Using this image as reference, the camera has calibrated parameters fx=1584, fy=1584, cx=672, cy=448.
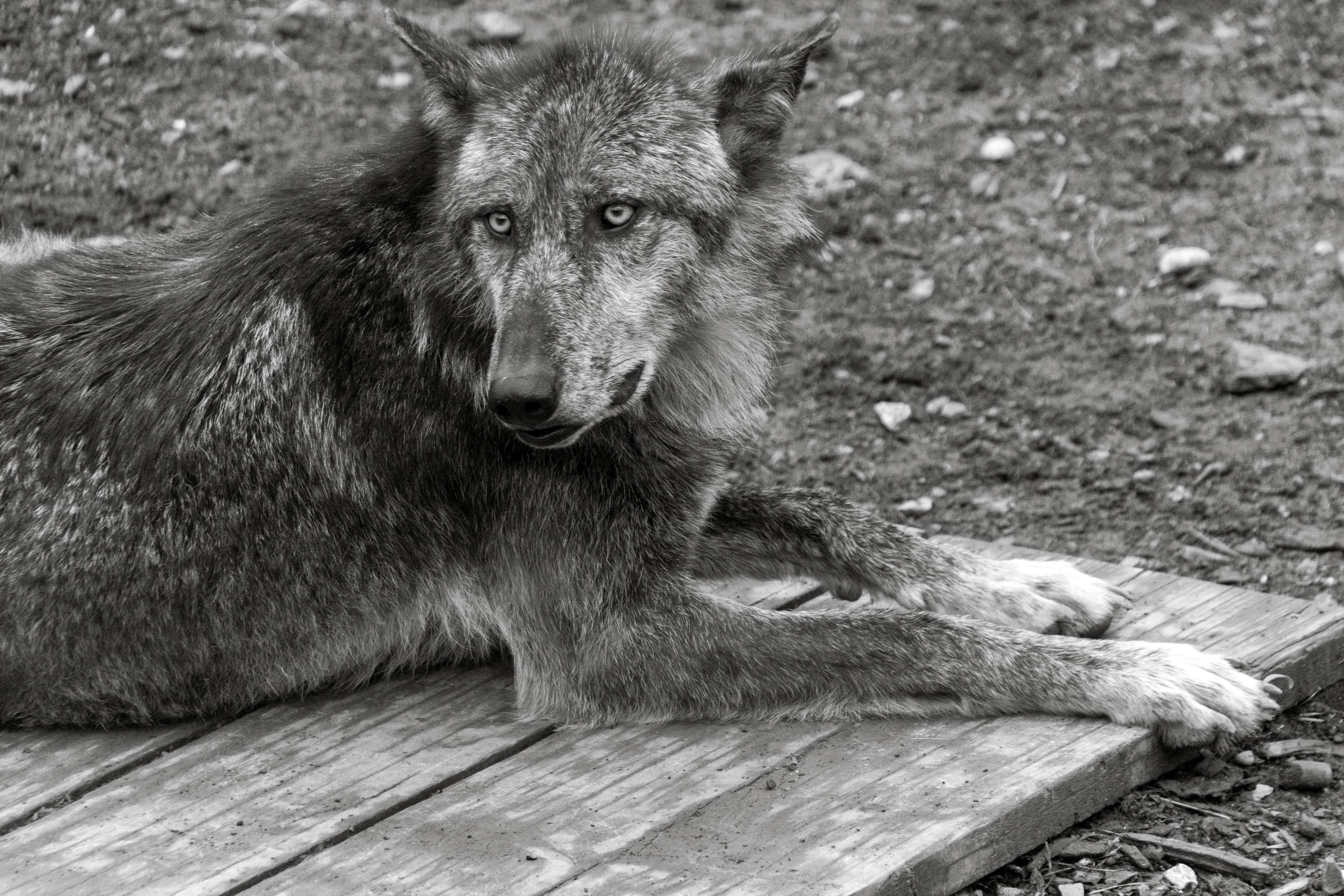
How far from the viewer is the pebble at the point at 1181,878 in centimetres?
384

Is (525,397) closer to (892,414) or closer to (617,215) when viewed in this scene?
(617,215)

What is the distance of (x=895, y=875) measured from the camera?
137 inches

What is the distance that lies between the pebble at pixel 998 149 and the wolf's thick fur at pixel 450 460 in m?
4.14

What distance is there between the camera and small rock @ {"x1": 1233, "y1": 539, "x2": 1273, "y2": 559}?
5.76 metres

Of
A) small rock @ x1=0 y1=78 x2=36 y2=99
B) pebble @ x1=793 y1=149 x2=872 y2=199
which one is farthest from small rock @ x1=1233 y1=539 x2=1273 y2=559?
small rock @ x1=0 y1=78 x2=36 y2=99

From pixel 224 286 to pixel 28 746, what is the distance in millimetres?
1346

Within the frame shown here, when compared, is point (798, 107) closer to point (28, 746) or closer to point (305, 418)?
point (305, 418)

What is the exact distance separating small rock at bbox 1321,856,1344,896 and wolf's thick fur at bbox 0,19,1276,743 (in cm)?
45

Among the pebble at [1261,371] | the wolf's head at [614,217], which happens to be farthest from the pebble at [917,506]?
the wolf's head at [614,217]

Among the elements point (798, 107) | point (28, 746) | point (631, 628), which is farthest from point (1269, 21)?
point (28, 746)

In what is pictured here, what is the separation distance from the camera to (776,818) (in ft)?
12.2

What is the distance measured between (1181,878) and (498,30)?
21.3ft

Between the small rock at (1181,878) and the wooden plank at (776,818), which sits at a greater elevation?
the wooden plank at (776,818)

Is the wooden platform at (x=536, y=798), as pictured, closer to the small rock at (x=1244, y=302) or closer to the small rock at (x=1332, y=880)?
the small rock at (x=1332, y=880)
